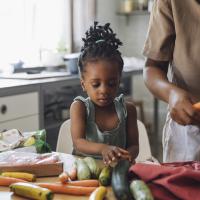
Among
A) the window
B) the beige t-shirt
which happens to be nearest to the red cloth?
the beige t-shirt

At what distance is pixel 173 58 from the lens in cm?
134

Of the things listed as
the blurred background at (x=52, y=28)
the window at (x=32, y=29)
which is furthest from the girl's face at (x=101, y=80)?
the window at (x=32, y=29)

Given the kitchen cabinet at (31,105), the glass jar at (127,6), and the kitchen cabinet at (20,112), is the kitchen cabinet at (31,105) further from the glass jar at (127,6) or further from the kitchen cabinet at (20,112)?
the glass jar at (127,6)

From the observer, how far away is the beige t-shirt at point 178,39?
4.22 feet

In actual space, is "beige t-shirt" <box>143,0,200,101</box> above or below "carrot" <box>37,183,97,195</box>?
above

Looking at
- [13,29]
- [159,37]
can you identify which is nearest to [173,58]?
Result: [159,37]

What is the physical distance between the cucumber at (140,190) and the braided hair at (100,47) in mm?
627

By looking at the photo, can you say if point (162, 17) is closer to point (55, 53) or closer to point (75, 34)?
point (55, 53)

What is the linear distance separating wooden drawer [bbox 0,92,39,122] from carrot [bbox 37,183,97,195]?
1.59m

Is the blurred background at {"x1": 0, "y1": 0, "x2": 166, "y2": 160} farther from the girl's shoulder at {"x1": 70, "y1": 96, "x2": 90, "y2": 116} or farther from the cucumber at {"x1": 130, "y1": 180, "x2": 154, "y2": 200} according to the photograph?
the cucumber at {"x1": 130, "y1": 180, "x2": 154, "y2": 200}

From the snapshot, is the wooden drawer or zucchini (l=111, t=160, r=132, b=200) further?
the wooden drawer

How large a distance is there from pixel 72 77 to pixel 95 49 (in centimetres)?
167

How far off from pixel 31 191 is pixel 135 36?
12.9 ft

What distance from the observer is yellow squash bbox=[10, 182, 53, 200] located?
895mm
